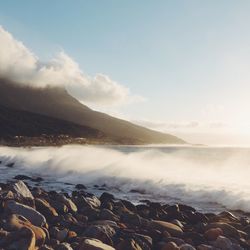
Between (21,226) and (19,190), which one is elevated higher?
(19,190)

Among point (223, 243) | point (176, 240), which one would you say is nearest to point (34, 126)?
point (176, 240)

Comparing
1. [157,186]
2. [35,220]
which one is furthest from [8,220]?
[157,186]

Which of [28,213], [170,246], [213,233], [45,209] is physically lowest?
[45,209]

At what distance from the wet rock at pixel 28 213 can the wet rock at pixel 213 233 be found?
4.62 metres

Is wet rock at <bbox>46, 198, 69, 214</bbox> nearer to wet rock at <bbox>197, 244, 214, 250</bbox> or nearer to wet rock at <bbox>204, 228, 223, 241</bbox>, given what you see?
wet rock at <bbox>204, 228, 223, 241</bbox>

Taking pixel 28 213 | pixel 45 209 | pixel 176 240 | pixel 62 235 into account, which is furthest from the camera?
pixel 45 209

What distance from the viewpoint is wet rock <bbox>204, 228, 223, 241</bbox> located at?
1259cm

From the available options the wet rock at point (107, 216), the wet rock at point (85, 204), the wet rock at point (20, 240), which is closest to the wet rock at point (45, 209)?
the wet rock at point (107, 216)

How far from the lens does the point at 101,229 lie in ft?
38.6

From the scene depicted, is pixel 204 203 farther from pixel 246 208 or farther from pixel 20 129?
pixel 20 129

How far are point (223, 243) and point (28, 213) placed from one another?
535cm

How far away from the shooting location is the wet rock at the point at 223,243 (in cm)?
1138

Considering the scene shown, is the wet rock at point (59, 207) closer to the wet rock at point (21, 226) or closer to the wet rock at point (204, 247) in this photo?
the wet rock at point (21, 226)

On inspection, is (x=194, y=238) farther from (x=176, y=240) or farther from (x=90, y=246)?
(x=90, y=246)
